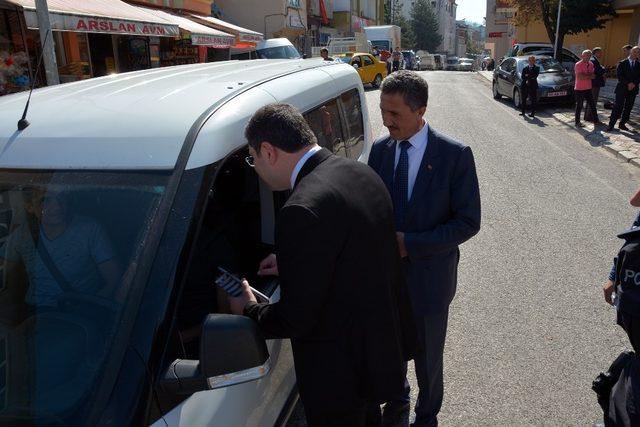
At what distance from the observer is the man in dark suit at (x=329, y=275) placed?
158cm

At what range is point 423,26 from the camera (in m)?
77.4

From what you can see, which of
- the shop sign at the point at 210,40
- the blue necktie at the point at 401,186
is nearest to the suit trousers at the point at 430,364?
the blue necktie at the point at 401,186

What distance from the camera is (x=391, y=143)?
2.70 metres

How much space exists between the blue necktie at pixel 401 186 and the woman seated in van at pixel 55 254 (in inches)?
55.9

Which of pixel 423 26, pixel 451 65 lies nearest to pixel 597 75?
pixel 451 65

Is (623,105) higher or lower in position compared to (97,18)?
lower

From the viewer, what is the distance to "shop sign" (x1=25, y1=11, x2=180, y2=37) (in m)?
8.63

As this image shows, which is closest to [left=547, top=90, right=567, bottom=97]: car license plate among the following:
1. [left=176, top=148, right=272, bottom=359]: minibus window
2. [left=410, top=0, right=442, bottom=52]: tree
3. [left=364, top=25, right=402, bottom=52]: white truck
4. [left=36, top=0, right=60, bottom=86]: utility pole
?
[left=36, top=0, right=60, bottom=86]: utility pole

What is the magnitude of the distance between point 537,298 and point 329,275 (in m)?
3.48

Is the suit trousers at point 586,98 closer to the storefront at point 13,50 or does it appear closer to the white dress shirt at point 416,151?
the white dress shirt at point 416,151

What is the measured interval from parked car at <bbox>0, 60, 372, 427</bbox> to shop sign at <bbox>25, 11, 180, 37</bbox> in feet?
24.5

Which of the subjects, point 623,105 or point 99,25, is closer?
point 99,25

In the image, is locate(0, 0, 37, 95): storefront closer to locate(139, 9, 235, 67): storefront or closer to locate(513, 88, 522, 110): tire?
locate(139, 9, 235, 67): storefront

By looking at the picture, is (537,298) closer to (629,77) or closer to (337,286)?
(337,286)
